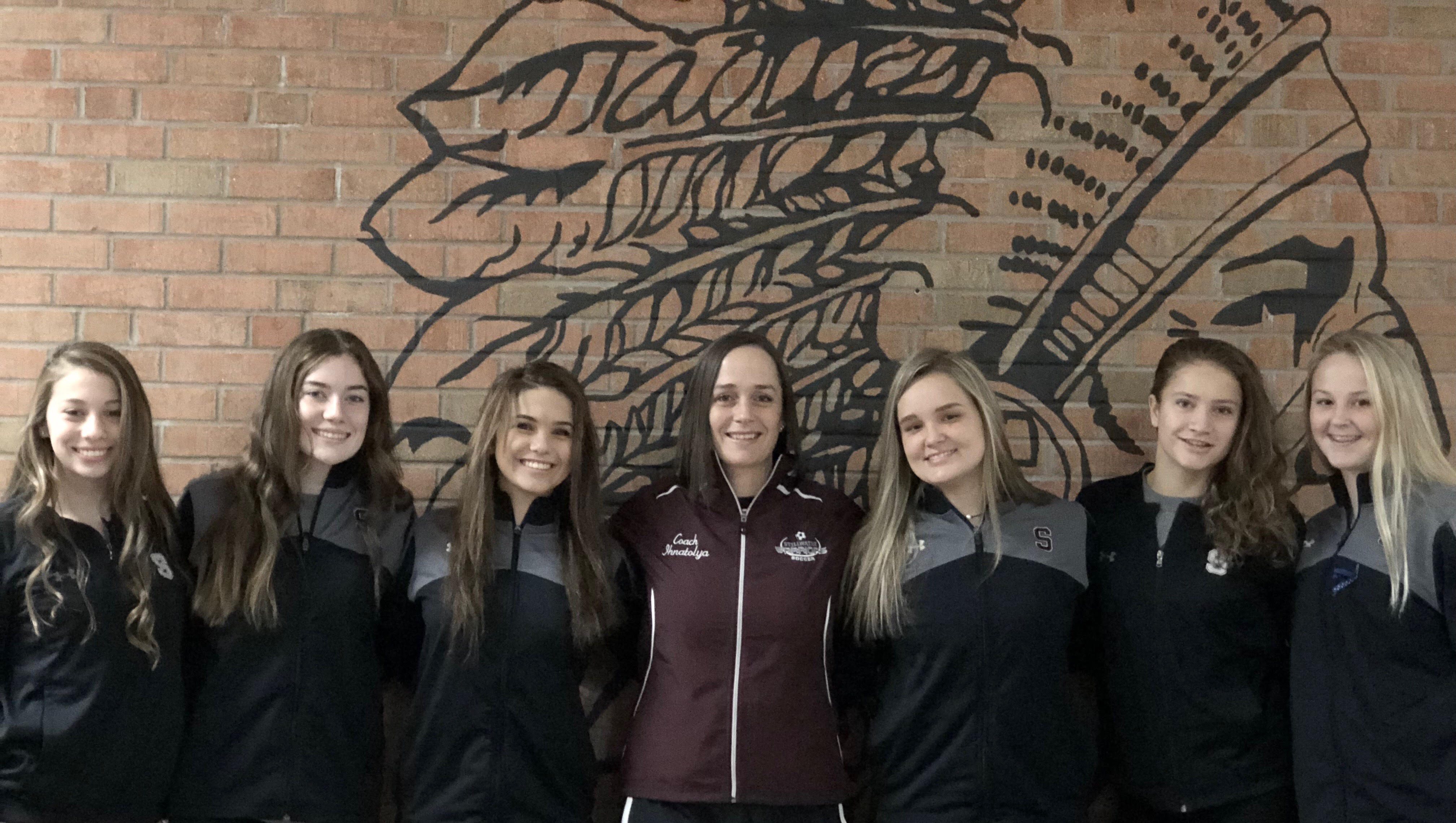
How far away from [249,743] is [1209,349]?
2.49 m

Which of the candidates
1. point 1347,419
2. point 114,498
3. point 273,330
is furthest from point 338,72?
point 1347,419

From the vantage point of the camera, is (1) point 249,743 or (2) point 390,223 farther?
(2) point 390,223

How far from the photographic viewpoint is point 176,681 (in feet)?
7.57

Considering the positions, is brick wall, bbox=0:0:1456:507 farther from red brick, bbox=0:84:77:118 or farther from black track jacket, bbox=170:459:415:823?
black track jacket, bbox=170:459:415:823

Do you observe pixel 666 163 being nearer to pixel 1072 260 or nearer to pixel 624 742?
pixel 1072 260

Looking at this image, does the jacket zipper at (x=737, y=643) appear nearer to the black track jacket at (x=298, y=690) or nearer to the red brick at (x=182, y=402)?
the black track jacket at (x=298, y=690)

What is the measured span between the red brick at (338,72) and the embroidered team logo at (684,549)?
154 centimetres

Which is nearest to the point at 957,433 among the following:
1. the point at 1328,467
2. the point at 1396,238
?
the point at 1328,467

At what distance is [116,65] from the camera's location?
2896 mm

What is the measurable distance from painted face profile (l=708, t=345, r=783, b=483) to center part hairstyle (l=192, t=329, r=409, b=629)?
32.6 inches

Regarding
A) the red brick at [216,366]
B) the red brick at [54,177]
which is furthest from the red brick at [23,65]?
the red brick at [216,366]

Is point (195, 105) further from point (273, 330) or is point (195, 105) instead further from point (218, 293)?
point (273, 330)

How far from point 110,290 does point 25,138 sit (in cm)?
49

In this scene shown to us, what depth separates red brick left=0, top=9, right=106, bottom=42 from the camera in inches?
114
